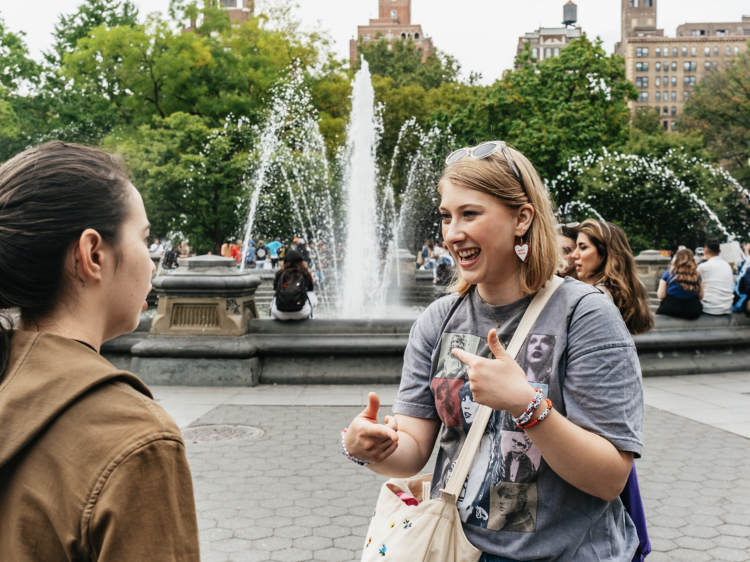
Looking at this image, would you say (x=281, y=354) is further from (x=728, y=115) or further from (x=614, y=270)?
(x=728, y=115)

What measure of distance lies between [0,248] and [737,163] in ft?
193

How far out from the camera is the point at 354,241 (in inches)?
665

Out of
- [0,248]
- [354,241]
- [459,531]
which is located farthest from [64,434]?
[354,241]

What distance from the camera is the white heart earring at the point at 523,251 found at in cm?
187

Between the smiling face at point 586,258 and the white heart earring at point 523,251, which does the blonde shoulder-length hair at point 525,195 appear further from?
the smiling face at point 586,258

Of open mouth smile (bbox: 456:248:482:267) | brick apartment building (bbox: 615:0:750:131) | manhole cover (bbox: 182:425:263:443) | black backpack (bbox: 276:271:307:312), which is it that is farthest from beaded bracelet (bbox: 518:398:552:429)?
brick apartment building (bbox: 615:0:750:131)

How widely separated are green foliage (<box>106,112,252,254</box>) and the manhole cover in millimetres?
23376

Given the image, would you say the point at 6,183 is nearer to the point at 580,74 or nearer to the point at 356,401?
the point at 356,401

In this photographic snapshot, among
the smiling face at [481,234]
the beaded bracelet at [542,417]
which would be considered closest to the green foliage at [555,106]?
the smiling face at [481,234]

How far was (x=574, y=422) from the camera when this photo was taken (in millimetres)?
1661

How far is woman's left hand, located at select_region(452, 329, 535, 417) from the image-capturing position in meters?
1.54

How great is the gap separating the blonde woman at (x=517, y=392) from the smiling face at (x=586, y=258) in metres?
2.47

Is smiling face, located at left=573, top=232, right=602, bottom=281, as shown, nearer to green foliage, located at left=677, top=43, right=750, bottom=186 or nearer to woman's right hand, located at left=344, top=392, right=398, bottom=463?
woman's right hand, located at left=344, top=392, right=398, bottom=463

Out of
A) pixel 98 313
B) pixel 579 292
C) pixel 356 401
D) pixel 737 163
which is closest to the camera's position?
pixel 98 313
